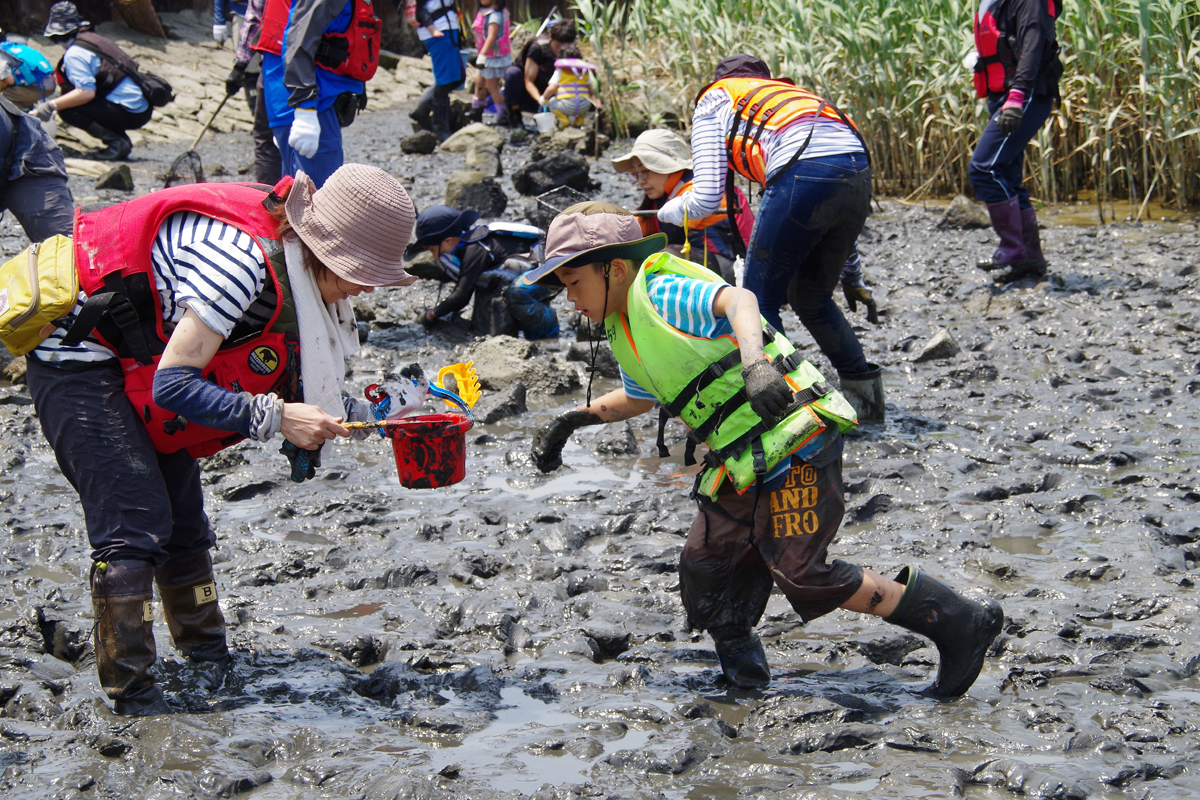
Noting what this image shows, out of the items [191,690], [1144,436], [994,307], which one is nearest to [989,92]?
[994,307]

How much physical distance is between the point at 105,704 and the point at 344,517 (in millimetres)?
1548

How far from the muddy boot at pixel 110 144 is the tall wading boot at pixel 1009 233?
907cm

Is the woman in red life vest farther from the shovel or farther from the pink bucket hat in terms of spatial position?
the shovel

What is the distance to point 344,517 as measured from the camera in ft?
14.5

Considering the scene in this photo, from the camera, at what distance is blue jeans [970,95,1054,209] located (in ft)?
23.1

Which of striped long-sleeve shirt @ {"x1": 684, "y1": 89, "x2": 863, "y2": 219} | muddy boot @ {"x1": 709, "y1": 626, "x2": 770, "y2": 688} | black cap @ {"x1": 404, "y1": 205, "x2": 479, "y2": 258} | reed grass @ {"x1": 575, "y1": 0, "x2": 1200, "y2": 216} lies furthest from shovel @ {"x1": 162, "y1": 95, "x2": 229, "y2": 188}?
muddy boot @ {"x1": 709, "y1": 626, "x2": 770, "y2": 688}

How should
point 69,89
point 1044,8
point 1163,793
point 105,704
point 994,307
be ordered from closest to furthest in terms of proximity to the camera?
1. point 1163,793
2. point 105,704
3. point 1044,8
4. point 994,307
5. point 69,89

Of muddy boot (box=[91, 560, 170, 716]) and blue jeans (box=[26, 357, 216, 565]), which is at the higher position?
blue jeans (box=[26, 357, 216, 565])

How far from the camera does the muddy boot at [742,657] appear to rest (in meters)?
3.09

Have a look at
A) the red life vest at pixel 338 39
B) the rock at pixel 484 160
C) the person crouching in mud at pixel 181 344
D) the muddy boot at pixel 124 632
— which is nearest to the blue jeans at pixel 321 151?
the red life vest at pixel 338 39

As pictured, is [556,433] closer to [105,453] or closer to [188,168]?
[105,453]

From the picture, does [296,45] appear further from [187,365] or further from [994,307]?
[994,307]

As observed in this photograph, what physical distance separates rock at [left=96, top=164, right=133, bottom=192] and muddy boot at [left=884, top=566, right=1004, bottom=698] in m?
9.37

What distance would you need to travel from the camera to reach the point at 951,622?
9.55 ft
